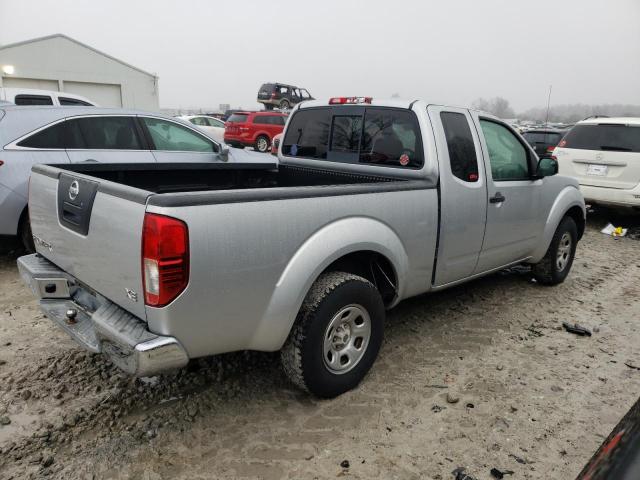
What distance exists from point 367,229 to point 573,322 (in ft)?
8.43

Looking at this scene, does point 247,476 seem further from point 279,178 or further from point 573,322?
point 573,322

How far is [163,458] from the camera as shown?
2.37 meters

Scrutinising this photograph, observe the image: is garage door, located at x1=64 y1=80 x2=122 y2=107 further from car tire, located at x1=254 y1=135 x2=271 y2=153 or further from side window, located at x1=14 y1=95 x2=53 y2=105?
side window, located at x1=14 y1=95 x2=53 y2=105

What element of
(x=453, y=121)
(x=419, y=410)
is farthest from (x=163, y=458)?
(x=453, y=121)

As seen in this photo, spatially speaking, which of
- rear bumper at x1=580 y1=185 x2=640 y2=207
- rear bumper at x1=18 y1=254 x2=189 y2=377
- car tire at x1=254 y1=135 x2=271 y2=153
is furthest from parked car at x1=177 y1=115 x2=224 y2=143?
rear bumper at x1=18 y1=254 x2=189 y2=377

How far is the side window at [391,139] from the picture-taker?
11.4ft

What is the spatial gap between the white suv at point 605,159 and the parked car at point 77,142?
5.87 m

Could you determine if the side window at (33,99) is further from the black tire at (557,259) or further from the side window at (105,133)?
the black tire at (557,259)

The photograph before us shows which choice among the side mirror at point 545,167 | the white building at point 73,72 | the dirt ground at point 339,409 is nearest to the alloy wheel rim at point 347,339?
the dirt ground at point 339,409

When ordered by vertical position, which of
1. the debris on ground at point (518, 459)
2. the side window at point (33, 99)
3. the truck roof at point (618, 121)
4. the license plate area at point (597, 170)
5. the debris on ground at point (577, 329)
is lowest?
the debris on ground at point (518, 459)

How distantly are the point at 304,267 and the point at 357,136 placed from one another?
68.0 inches

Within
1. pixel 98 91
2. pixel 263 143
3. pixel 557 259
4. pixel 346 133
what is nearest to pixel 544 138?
pixel 557 259

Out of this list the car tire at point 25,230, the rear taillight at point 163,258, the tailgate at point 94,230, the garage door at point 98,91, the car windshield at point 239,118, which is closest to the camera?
the rear taillight at point 163,258

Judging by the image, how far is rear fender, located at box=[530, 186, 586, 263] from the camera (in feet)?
15.0
